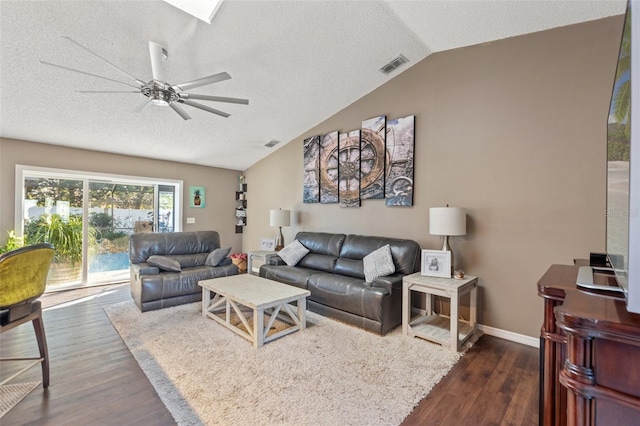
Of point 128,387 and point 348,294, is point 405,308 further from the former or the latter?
point 128,387

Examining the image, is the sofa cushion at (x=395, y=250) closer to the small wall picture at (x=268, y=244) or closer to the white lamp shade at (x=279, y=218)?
the white lamp shade at (x=279, y=218)

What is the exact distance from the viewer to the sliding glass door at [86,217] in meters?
4.31

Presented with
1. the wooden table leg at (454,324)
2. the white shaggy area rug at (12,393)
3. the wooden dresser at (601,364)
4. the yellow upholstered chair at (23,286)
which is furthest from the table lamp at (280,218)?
the wooden dresser at (601,364)

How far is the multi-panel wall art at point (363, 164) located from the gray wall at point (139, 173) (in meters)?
2.41

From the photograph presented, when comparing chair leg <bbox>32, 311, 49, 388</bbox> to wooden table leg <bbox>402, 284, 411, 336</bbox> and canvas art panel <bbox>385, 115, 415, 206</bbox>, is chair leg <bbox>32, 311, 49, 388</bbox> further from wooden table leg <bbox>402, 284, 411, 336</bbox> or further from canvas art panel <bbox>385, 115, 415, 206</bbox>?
canvas art panel <bbox>385, 115, 415, 206</bbox>

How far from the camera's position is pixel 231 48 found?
2855 millimetres

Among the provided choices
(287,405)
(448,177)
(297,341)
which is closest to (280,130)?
(448,177)

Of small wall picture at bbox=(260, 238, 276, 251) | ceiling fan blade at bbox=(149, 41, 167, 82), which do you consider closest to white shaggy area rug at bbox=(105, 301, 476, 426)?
small wall picture at bbox=(260, 238, 276, 251)

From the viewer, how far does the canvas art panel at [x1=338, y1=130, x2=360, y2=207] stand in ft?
14.1

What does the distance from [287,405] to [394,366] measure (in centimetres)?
98

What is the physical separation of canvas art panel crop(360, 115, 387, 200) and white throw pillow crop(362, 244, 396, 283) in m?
0.89

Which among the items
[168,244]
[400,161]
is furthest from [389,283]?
[168,244]

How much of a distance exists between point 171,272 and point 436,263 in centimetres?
343

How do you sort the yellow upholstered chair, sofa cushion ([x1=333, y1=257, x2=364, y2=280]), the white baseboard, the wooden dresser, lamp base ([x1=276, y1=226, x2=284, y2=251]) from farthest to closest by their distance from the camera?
lamp base ([x1=276, y1=226, x2=284, y2=251]), sofa cushion ([x1=333, y1=257, x2=364, y2=280]), the white baseboard, the yellow upholstered chair, the wooden dresser
